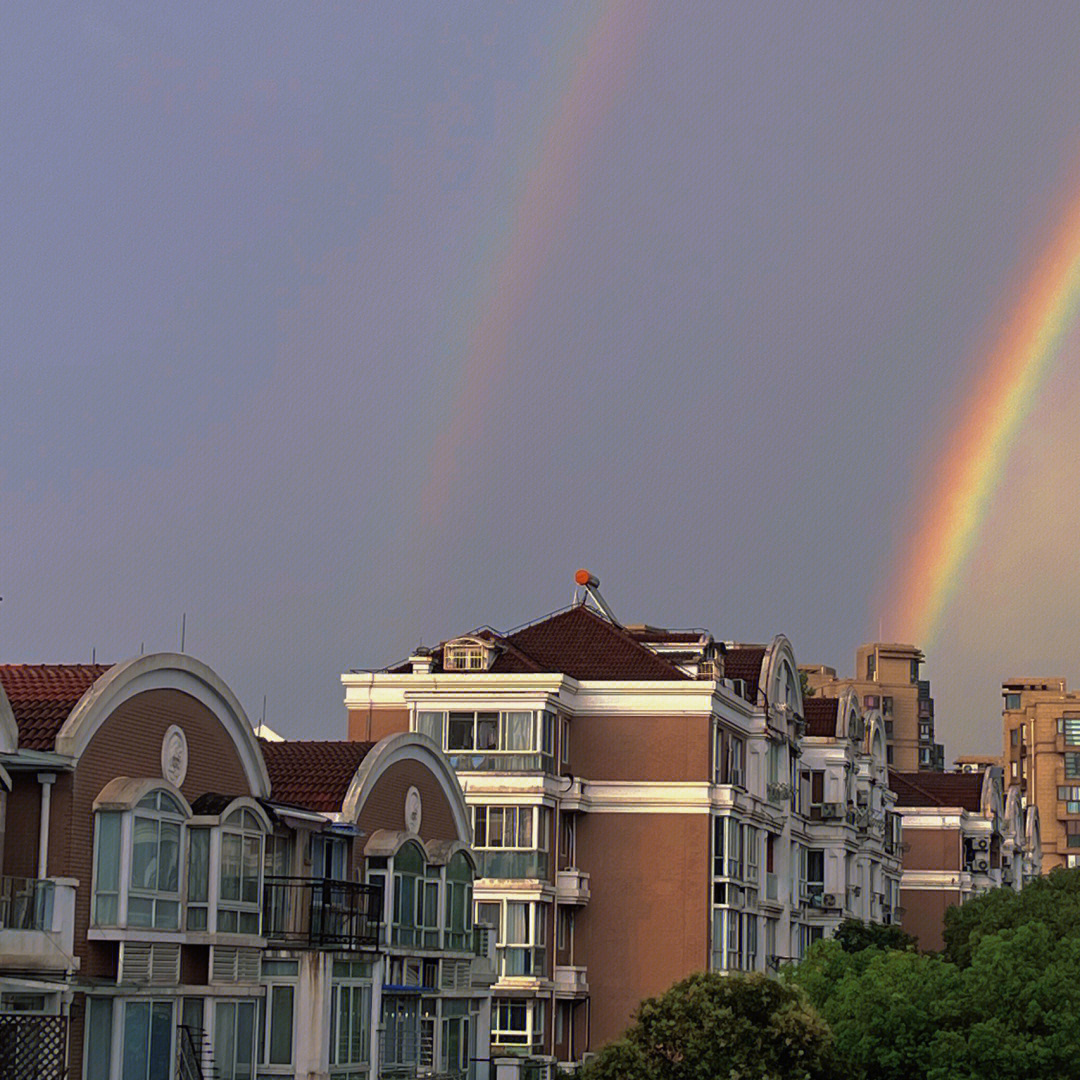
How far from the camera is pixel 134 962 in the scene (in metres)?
37.2

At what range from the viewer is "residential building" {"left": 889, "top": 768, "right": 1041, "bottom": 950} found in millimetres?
110688

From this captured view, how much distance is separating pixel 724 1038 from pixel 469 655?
22415 millimetres

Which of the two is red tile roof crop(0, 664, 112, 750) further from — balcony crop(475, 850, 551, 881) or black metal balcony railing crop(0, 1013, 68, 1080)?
balcony crop(475, 850, 551, 881)

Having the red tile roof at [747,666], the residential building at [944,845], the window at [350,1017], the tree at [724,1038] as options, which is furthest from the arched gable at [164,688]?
the residential building at [944,845]

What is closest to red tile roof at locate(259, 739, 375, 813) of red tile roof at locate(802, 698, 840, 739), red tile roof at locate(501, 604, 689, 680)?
red tile roof at locate(501, 604, 689, 680)

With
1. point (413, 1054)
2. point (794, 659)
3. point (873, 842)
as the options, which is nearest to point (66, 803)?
point (413, 1054)

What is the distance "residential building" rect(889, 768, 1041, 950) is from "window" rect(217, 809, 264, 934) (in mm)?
70882

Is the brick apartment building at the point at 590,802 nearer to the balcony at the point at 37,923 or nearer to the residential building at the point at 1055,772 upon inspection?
the balcony at the point at 37,923

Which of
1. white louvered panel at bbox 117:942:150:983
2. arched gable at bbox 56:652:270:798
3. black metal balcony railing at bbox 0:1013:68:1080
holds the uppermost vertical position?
arched gable at bbox 56:652:270:798

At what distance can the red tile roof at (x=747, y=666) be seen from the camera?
78.4m

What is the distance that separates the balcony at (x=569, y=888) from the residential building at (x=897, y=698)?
117 m

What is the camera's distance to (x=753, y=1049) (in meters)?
50.0

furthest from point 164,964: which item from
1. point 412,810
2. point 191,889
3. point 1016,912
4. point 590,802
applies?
point 1016,912

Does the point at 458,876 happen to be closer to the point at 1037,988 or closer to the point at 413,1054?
the point at 413,1054
